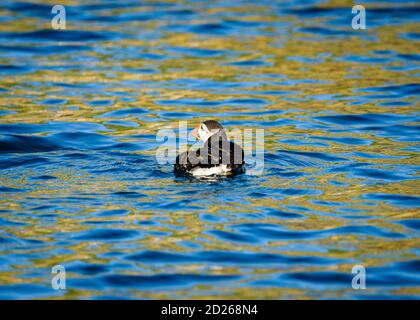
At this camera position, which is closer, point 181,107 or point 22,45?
point 181,107

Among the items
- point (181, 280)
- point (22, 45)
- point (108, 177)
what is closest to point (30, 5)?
point (22, 45)

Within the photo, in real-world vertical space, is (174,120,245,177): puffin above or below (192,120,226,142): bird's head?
below

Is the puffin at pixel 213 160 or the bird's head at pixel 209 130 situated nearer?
the puffin at pixel 213 160

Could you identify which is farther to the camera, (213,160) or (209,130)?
(209,130)

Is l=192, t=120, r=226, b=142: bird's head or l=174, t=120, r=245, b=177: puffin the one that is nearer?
l=174, t=120, r=245, b=177: puffin

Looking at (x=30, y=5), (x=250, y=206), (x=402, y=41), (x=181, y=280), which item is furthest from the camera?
(x=30, y=5)

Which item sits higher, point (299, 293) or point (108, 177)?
point (108, 177)

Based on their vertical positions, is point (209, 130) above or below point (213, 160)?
above

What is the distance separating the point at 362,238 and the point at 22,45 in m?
10.1

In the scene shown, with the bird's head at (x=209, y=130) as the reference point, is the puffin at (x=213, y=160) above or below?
below
